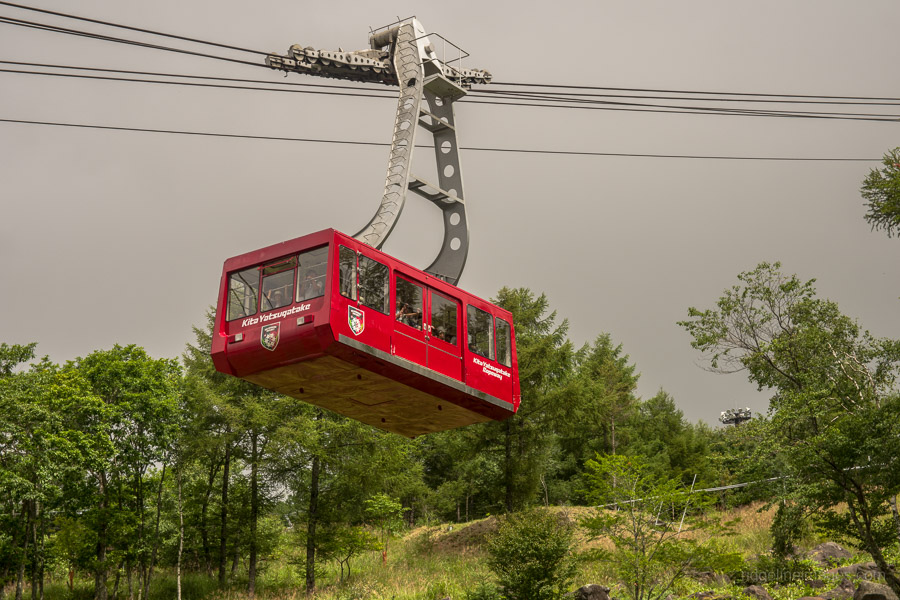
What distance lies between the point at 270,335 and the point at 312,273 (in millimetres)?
1378

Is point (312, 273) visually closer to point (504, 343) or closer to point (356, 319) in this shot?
point (356, 319)

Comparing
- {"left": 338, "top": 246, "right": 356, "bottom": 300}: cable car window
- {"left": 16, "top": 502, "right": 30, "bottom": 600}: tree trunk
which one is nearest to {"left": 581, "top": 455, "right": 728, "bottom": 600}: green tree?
{"left": 338, "top": 246, "right": 356, "bottom": 300}: cable car window

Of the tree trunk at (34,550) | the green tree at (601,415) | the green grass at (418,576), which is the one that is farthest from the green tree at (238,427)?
the green tree at (601,415)

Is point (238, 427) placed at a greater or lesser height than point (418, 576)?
greater

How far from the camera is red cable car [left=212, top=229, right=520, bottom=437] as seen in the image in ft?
51.6

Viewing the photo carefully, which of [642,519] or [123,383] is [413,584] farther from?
[123,383]

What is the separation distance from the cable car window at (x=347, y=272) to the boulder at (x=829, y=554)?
23.3 metres

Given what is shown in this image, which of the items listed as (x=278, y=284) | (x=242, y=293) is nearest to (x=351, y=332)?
(x=278, y=284)

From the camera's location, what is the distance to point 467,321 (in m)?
18.4

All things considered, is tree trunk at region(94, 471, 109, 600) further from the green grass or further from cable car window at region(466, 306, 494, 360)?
cable car window at region(466, 306, 494, 360)

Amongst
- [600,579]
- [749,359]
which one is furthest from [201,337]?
[749,359]

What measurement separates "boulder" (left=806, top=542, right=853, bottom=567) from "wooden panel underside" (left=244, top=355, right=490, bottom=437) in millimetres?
18873

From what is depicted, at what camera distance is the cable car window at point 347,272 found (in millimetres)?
15820

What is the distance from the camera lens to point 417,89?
20.2m
